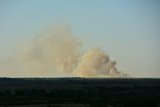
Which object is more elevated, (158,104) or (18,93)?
(158,104)

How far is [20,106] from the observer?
322 feet

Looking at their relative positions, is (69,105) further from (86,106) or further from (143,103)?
(143,103)

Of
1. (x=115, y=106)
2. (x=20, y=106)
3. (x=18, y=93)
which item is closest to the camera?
(x=115, y=106)

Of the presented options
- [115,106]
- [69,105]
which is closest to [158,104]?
[115,106]

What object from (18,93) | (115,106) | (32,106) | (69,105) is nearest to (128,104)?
(115,106)

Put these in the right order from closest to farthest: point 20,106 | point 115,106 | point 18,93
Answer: point 115,106 < point 20,106 < point 18,93

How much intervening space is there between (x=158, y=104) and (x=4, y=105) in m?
30.9

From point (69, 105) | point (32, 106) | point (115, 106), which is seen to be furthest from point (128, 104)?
point (32, 106)

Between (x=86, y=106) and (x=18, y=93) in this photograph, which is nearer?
(x=86, y=106)

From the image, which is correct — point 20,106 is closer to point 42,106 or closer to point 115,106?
point 42,106

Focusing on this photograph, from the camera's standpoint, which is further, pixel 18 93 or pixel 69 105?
pixel 18 93

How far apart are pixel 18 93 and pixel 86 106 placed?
53.8m

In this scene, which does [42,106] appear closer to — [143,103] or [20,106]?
[20,106]

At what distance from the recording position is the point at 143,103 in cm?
9506
